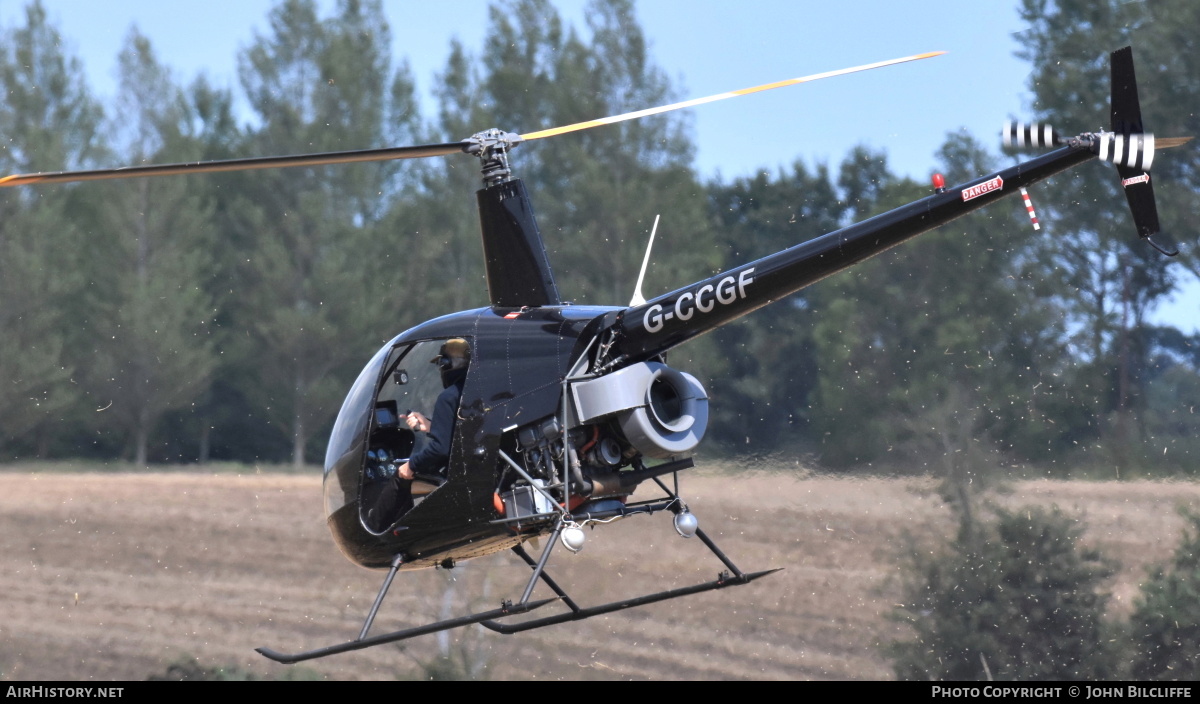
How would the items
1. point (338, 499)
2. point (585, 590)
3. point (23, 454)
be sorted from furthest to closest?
point (23, 454) < point (585, 590) < point (338, 499)

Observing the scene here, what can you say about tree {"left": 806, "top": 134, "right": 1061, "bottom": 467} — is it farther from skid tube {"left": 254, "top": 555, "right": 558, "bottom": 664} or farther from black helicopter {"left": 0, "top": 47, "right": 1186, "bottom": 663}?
skid tube {"left": 254, "top": 555, "right": 558, "bottom": 664}

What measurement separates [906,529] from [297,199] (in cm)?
1099

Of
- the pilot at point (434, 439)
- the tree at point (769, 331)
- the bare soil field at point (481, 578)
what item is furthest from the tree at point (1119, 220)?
the pilot at point (434, 439)

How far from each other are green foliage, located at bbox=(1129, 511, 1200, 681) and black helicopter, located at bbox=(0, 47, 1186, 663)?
9.62 m

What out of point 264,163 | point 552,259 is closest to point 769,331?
point 552,259

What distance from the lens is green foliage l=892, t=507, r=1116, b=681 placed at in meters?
16.4

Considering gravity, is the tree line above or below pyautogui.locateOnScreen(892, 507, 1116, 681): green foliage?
above

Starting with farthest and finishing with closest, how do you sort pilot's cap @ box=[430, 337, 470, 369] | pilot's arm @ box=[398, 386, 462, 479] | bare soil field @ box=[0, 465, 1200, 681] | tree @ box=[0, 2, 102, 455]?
tree @ box=[0, 2, 102, 455]
bare soil field @ box=[0, 465, 1200, 681]
pilot's cap @ box=[430, 337, 470, 369]
pilot's arm @ box=[398, 386, 462, 479]

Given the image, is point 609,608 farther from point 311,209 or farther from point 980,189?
point 311,209

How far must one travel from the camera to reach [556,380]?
8.37m

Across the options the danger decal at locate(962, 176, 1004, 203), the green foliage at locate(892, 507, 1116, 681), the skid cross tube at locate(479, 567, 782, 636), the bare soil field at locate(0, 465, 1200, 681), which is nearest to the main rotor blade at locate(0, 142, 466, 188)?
the skid cross tube at locate(479, 567, 782, 636)
